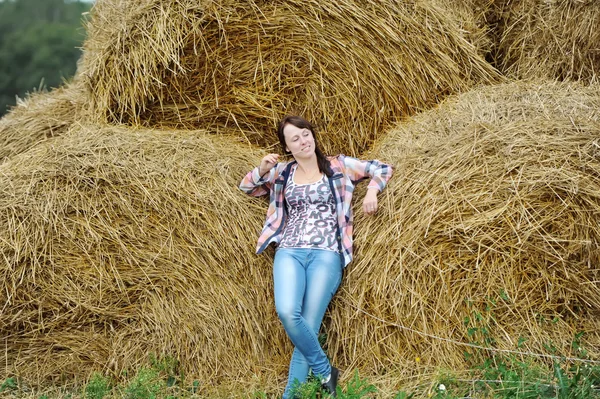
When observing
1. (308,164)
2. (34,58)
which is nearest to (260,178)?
(308,164)

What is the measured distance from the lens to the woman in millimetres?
3420

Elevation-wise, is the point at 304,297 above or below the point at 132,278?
below

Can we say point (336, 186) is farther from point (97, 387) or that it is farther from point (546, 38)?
point (546, 38)

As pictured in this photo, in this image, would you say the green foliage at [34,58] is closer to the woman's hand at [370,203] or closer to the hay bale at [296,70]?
the hay bale at [296,70]

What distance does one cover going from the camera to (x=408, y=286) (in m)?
3.44

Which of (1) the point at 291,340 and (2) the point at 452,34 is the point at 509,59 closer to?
(2) the point at 452,34

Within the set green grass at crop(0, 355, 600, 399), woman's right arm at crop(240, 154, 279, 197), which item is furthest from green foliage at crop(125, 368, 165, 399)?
woman's right arm at crop(240, 154, 279, 197)

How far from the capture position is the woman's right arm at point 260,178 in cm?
389

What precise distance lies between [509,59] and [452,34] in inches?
23.7

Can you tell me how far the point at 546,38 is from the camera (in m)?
4.73

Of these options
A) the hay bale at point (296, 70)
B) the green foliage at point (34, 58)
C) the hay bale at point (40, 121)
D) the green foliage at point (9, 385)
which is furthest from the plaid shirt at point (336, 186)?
the green foliage at point (34, 58)

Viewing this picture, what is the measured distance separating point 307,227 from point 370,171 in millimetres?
475

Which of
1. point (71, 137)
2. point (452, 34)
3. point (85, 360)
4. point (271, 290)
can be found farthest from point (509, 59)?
point (85, 360)

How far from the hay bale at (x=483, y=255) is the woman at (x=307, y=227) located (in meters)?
0.13
